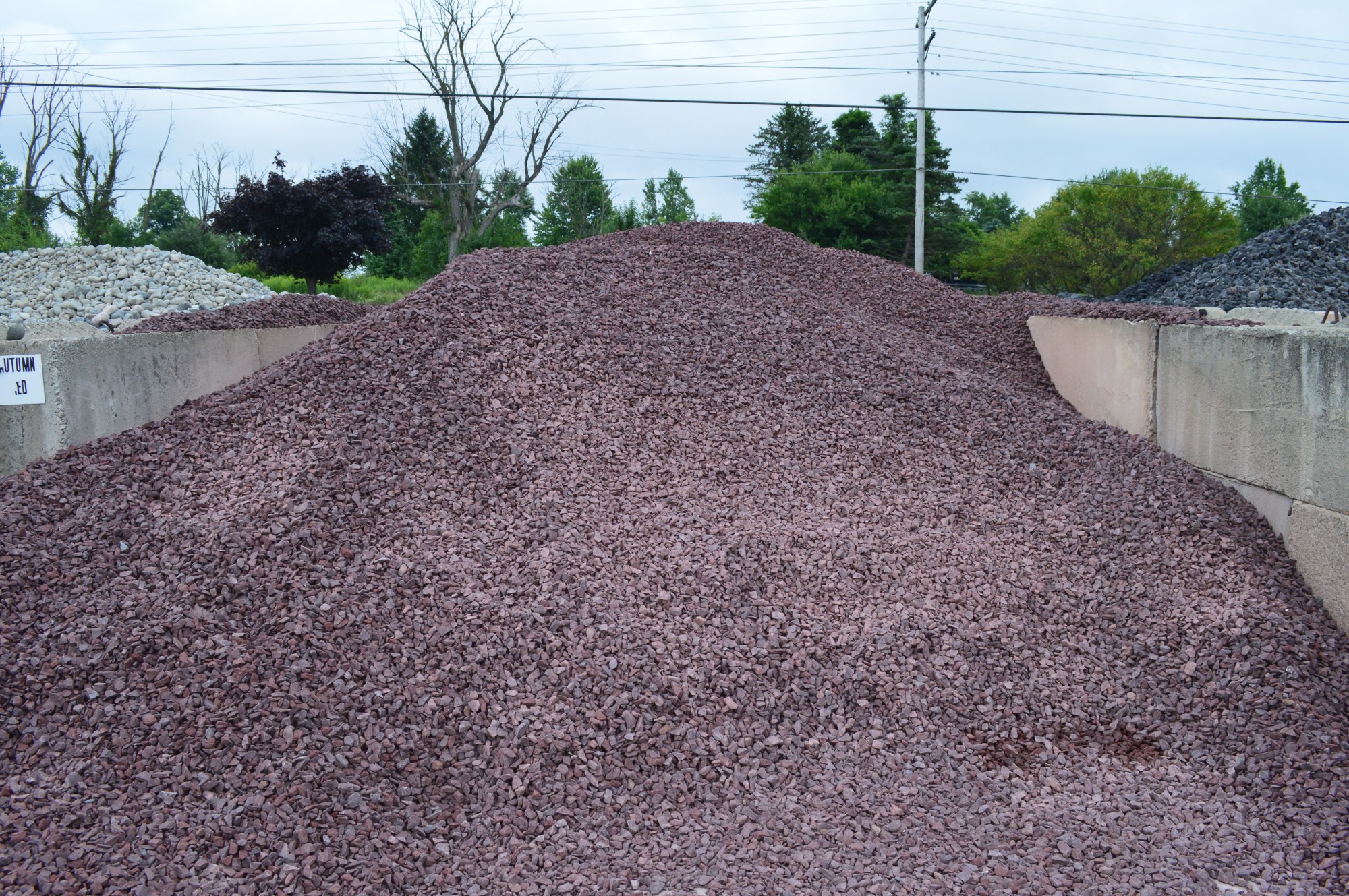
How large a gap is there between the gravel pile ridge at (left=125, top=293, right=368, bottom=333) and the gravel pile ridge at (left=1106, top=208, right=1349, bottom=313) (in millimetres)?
9262

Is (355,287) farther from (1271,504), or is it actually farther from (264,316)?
(1271,504)

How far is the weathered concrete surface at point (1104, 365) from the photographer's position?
19.7 feet

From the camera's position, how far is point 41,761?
10.6 ft

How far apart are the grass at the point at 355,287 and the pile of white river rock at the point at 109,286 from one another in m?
6.37

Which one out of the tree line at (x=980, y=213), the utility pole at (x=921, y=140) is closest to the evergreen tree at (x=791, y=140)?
the tree line at (x=980, y=213)

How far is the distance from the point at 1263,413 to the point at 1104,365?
5.79 ft

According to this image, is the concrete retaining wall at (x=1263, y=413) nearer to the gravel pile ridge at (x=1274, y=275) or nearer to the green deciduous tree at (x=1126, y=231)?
the gravel pile ridge at (x=1274, y=275)

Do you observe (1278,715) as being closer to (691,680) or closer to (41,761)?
(691,680)

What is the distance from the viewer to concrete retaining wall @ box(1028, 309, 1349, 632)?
4.33 metres

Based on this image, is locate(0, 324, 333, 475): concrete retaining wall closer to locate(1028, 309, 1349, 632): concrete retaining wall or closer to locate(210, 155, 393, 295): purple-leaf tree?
locate(1028, 309, 1349, 632): concrete retaining wall

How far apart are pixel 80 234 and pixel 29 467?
26.0 m

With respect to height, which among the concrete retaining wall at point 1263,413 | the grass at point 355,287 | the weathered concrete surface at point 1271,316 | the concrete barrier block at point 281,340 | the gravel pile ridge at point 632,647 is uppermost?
the grass at point 355,287

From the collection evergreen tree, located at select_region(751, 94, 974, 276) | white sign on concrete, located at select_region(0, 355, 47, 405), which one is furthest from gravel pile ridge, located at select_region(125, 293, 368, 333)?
evergreen tree, located at select_region(751, 94, 974, 276)

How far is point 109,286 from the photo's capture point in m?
10.6
